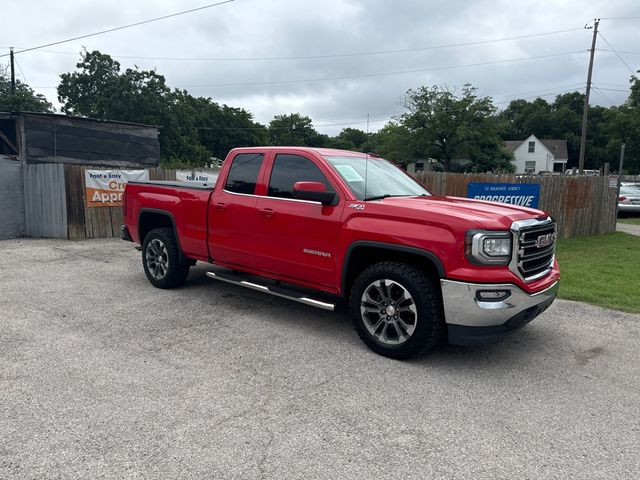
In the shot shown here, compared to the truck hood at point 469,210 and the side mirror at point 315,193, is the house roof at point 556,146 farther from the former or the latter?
the side mirror at point 315,193

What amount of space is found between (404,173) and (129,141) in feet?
46.8

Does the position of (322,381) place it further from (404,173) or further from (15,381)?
(404,173)

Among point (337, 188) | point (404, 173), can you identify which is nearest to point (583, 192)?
point (404, 173)

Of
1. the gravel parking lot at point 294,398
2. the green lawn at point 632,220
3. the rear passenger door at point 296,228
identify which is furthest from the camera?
the green lawn at point 632,220

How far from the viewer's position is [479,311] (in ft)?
13.4

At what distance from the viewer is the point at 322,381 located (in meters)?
4.10

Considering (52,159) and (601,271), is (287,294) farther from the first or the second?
(52,159)

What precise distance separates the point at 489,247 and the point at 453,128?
45.5m

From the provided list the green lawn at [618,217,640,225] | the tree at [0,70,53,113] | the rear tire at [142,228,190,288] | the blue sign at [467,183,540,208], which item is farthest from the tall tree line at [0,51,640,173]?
the rear tire at [142,228,190,288]

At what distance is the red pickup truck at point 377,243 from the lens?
163 inches

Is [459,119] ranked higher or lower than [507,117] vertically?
lower

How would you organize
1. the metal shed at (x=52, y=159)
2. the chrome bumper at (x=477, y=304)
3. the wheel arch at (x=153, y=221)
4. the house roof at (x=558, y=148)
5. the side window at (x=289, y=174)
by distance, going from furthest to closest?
the house roof at (x=558, y=148) < the metal shed at (x=52, y=159) < the wheel arch at (x=153, y=221) < the side window at (x=289, y=174) < the chrome bumper at (x=477, y=304)

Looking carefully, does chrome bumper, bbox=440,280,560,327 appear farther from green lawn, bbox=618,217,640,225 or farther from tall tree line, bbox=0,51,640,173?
tall tree line, bbox=0,51,640,173

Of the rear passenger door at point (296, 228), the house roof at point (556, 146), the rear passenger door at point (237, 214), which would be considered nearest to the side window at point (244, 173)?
the rear passenger door at point (237, 214)
